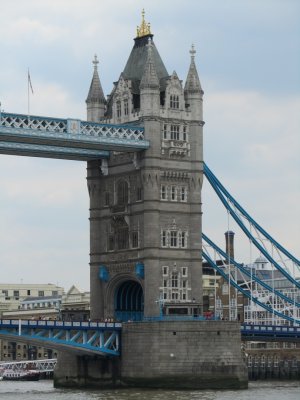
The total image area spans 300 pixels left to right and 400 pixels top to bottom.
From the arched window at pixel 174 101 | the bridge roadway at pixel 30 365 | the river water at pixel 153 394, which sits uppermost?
the arched window at pixel 174 101

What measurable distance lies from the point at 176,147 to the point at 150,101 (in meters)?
5.12

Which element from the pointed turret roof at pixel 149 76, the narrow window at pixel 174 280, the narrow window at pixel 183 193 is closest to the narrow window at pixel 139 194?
the narrow window at pixel 183 193

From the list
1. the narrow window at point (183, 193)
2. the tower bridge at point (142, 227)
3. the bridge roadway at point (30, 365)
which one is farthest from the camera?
the bridge roadway at point (30, 365)

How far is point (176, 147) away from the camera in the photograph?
5344 inches

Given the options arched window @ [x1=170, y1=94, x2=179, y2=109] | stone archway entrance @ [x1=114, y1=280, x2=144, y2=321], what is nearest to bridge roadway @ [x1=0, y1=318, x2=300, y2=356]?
stone archway entrance @ [x1=114, y1=280, x2=144, y2=321]

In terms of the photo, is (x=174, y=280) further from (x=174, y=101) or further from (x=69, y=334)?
(x=174, y=101)

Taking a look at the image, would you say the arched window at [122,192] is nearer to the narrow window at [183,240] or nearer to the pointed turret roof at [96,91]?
the narrow window at [183,240]

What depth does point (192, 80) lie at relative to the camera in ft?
453

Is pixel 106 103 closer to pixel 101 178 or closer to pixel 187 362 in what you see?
pixel 101 178

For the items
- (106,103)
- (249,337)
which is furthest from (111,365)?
(106,103)

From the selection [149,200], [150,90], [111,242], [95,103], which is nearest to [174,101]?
[150,90]

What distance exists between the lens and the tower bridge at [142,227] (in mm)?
128125

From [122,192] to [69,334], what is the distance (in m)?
16.2

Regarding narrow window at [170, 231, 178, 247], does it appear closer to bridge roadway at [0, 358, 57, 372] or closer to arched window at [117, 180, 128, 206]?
arched window at [117, 180, 128, 206]
